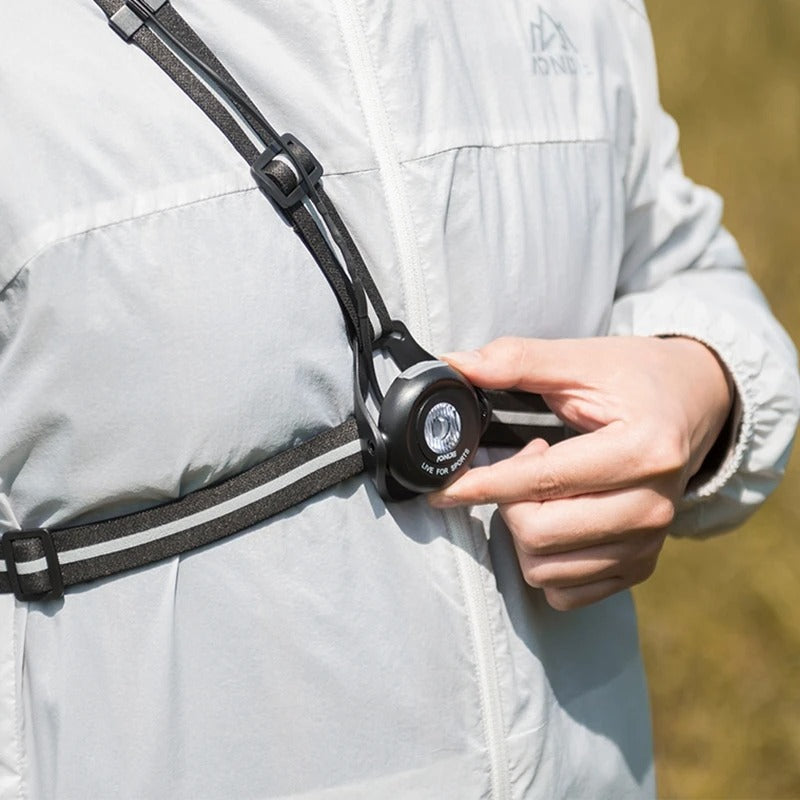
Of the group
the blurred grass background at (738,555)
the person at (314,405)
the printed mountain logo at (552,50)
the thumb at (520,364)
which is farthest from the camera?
the blurred grass background at (738,555)

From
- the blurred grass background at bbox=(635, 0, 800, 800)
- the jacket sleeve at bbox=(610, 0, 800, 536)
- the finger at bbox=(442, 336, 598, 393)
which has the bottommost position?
the blurred grass background at bbox=(635, 0, 800, 800)

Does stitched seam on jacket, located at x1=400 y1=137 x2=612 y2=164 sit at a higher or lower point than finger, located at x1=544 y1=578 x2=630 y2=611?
higher

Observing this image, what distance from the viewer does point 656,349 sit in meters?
1.02

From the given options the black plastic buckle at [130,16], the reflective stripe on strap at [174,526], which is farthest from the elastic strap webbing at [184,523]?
the black plastic buckle at [130,16]

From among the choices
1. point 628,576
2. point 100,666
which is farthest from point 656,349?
point 100,666

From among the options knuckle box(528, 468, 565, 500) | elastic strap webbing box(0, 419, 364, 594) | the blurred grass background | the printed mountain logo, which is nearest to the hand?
knuckle box(528, 468, 565, 500)

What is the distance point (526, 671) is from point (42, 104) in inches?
22.3

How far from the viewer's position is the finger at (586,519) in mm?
912

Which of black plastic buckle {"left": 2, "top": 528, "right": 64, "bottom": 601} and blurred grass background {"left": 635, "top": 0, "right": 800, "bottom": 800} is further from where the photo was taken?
blurred grass background {"left": 635, "top": 0, "right": 800, "bottom": 800}

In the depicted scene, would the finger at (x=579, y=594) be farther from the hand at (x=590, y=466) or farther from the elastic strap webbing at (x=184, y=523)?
the elastic strap webbing at (x=184, y=523)

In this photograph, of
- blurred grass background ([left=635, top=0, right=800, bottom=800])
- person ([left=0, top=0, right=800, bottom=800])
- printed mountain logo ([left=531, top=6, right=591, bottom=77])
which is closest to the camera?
person ([left=0, top=0, right=800, bottom=800])

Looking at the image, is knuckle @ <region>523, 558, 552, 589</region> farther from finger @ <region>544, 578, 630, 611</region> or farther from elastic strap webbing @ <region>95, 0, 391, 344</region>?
elastic strap webbing @ <region>95, 0, 391, 344</region>

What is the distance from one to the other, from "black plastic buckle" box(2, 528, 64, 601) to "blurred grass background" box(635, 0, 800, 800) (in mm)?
2161

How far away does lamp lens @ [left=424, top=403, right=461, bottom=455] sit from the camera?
861 millimetres
